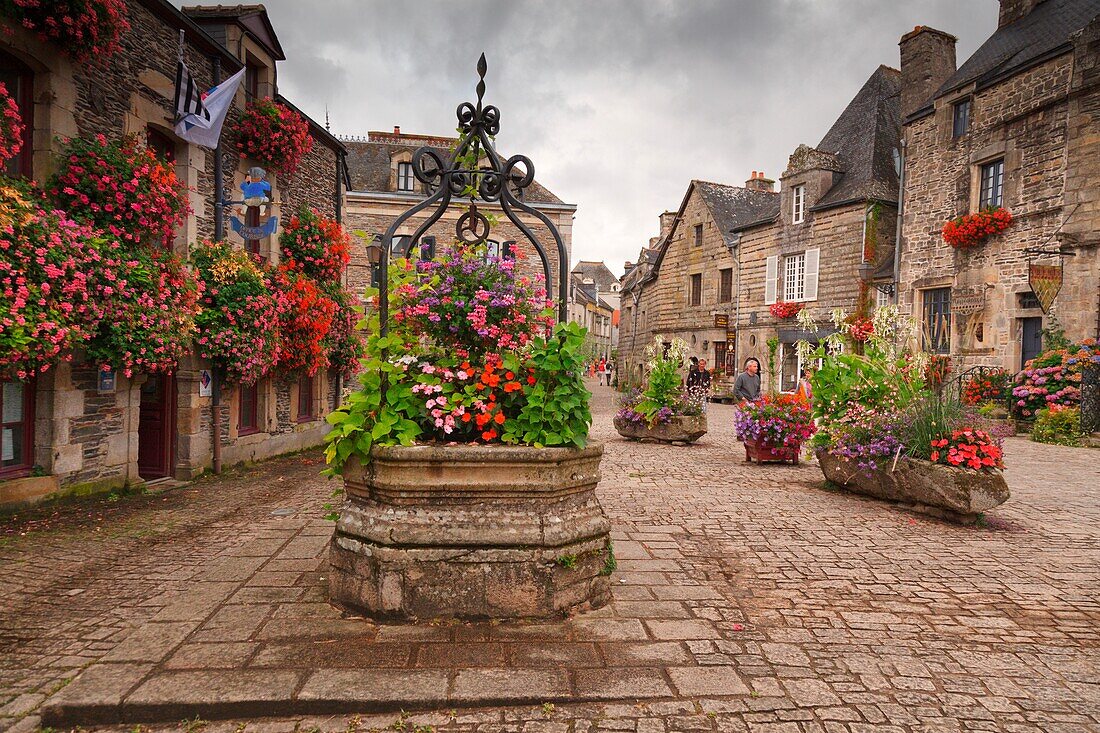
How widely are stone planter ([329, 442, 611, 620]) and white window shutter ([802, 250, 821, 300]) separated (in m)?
21.2

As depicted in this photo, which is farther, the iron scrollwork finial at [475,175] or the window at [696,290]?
the window at [696,290]

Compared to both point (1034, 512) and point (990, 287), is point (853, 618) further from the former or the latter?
point (990, 287)

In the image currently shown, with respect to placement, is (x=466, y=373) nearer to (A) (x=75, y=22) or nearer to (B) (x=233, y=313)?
(A) (x=75, y=22)

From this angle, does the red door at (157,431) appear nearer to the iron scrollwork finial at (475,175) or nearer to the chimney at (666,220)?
the iron scrollwork finial at (475,175)

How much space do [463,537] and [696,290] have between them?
2709 centimetres

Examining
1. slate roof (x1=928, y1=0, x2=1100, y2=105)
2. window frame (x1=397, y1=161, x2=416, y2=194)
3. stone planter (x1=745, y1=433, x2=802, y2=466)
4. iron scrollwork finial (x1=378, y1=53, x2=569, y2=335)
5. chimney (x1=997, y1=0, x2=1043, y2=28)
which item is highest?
chimney (x1=997, y1=0, x2=1043, y2=28)

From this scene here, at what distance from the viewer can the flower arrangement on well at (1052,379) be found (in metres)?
12.9

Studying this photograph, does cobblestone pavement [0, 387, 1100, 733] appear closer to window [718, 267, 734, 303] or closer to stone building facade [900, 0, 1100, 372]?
stone building facade [900, 0, 1100, 372]

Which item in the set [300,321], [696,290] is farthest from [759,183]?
[300,321]

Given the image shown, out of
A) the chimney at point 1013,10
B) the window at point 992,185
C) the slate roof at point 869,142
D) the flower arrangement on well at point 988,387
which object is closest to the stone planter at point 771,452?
the flower arrangement on well at point 988,387

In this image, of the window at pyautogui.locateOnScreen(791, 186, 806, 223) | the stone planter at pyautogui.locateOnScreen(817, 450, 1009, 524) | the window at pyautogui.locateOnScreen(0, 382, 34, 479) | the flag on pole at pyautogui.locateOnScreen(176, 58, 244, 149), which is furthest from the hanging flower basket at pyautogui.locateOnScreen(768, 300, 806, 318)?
the window at pyautogui.locateOnScreen(0, 382, 34, 479)

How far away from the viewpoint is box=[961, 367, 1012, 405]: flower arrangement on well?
590 inches

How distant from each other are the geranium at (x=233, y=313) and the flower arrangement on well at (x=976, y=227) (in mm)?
16303

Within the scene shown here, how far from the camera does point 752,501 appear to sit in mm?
7066
